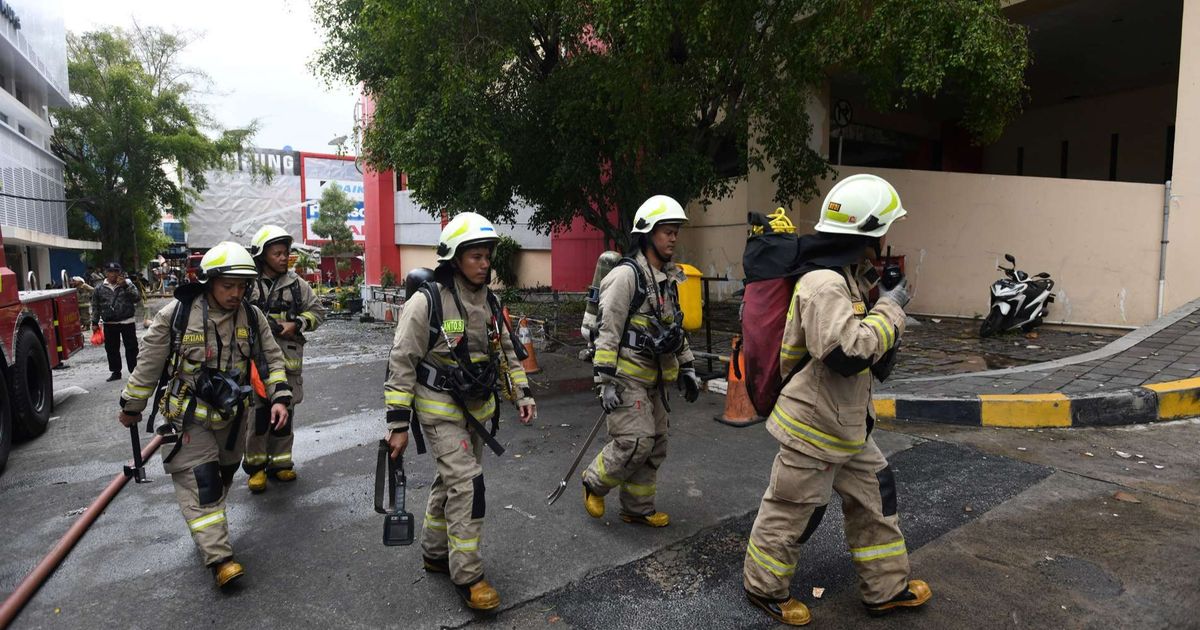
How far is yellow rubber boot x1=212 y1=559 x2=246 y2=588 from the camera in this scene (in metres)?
3.38

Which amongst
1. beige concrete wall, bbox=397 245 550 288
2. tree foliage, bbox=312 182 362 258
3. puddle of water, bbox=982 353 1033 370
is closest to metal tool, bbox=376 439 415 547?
puddle of water, bbox=982 353 1033 370

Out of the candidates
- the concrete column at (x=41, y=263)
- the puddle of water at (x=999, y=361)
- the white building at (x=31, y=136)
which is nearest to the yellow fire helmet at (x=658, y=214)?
the puddle of water at (x=999, y=361)

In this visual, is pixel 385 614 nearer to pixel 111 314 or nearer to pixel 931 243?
pixel 111 314

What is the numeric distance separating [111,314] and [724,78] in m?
8.94

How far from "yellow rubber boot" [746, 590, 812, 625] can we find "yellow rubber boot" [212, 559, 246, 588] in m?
2.42

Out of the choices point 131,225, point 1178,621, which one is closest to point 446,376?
point 1178,621

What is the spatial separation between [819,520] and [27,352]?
7.31m

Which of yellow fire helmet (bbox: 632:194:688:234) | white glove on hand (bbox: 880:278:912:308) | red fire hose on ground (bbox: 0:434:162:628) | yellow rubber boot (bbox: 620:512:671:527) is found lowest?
red fire hose on ground (bbox: 0:434:162:628)

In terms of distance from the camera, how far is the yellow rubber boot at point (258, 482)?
4859 millimetres

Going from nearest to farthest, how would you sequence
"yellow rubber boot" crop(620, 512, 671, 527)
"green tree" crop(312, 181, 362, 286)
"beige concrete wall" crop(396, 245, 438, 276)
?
"yellow rubber boot" crop(620, 512, 671, 527) → "beige concrete wall" crop(396, 245, 438, 276) → "green tree" crop(312, 181, 362, 286)

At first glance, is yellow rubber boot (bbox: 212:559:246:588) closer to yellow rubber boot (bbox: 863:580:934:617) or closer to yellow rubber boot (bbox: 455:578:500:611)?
yellow rubber boot (bbox: 455:578:500:611)

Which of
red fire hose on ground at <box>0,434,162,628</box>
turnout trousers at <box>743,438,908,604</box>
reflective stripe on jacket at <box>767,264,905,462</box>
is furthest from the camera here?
red fire hose on ground at <box>0,434,162,628</box>

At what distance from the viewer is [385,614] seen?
315 cm

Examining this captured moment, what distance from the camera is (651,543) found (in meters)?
3.83
